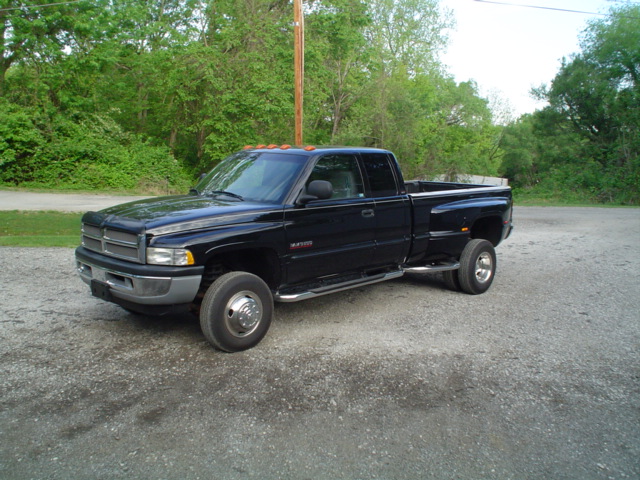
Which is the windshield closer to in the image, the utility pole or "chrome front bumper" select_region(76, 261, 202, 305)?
"chrome front bumper" select_region(76, 261, 202, 305)

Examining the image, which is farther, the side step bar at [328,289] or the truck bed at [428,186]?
the truck bed at [428,186]

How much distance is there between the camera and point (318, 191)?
17.9 feet

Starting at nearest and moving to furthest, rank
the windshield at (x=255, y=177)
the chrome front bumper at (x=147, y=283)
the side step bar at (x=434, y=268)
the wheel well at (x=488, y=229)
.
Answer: the chrome front bumper at (x=147, y=283) < the windshield at (x=255, y=177) < the side step bar at (x=434, y=268) < the wheel well at (x=488, y=229)

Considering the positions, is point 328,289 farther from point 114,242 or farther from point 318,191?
point 114,242

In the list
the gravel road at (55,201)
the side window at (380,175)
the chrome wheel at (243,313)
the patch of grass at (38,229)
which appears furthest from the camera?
the gravel road at (55,201)

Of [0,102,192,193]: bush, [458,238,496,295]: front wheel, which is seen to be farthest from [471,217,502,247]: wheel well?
[0,102,192,193]: bush

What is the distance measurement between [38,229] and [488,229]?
34.3 ft

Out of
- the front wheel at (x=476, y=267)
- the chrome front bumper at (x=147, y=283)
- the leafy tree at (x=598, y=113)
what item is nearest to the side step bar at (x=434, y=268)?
the front wheel at (x=476, y=267)

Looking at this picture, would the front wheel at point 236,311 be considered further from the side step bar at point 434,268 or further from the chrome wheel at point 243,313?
the side step bar at point 434,268

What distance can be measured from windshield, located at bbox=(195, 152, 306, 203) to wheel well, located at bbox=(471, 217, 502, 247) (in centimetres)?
336

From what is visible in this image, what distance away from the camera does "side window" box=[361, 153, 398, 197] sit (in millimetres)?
6480

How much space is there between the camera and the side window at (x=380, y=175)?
648 cm

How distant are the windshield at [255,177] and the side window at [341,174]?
0.78 ft

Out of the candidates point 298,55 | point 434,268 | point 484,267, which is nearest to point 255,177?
point 434,268
